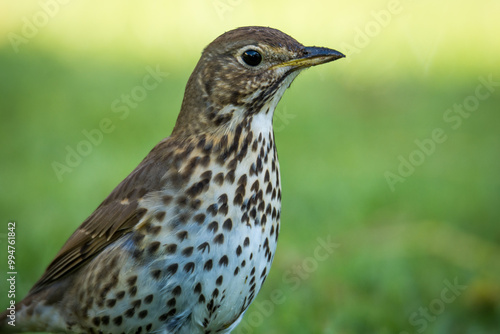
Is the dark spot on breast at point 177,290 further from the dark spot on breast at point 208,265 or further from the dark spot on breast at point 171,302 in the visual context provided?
the dark spot on breast at point 208,265

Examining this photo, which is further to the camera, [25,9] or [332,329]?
[25,9]

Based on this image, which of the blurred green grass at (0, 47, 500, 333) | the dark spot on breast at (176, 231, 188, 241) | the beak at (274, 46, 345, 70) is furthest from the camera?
the blurred green grass at (0, 47, 500, 333)

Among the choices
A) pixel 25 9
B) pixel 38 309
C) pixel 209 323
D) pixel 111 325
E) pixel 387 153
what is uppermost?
pixel 25 9

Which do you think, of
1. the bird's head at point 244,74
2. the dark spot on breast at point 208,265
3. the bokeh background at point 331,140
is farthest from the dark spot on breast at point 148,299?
the bokeh background at point 331,140

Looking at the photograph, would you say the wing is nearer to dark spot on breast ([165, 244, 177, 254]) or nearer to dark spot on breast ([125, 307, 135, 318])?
dark spot on breast ([165, 244, 177, 254])

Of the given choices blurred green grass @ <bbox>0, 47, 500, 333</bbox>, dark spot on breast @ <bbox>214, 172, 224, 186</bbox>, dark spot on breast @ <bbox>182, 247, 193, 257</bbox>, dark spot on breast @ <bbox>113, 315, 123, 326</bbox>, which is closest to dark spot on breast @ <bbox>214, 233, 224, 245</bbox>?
dark spot on breast @ <bbox>182, 247, 193, 257</bbox>

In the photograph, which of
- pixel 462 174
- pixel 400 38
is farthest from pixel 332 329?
pixel 400 38

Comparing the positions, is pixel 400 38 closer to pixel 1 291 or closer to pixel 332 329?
pixel 332 329
